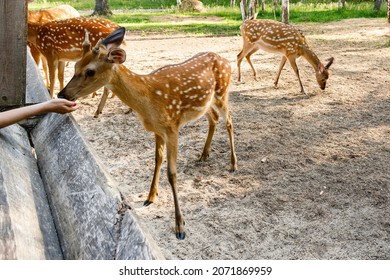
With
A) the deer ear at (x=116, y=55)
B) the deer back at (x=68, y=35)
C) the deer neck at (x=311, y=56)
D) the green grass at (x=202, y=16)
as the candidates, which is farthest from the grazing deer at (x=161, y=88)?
the green grass at (x=202, y=16)

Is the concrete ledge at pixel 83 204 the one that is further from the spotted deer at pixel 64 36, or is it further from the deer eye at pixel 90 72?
the spotted deer at pixel 64 36

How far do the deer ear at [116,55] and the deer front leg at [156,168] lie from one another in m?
0.93

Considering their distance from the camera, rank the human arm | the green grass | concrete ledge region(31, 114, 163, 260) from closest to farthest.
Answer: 1. concrete ledge region(31, 114, 163, 260)
2. the human arm
3. the green grass

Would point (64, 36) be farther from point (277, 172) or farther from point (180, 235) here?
point (180, 235)

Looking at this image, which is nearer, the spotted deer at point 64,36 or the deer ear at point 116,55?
the deer ear at point 116,55

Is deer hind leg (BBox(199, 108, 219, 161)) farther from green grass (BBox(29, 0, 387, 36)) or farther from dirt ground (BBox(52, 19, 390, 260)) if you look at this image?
green grass (BBox(29, 0, 387, 36))

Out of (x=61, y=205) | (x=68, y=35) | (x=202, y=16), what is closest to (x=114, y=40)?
(x=61, y=205)

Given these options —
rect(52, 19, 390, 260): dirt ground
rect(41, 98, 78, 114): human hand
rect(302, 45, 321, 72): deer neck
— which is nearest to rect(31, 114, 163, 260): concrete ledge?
rect(41, 98, 78, 114): human hand

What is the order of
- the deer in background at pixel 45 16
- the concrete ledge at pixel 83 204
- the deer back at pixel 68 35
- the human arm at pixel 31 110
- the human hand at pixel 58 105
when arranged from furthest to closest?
the deer in background at pixel 45 16, the deer back at pixel 68 35, the human hand at pixel 58 105, the human arm at pixel 31 110, the concrete ledge at pixel 83 204

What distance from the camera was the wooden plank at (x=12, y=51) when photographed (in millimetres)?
3158

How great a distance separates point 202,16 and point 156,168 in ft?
50.8

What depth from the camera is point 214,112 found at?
196 inches

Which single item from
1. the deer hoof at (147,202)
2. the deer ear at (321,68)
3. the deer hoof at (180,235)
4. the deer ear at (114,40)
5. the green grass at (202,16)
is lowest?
the deer hoof at (180,235)

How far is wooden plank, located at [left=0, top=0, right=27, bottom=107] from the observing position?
10.4 ft
